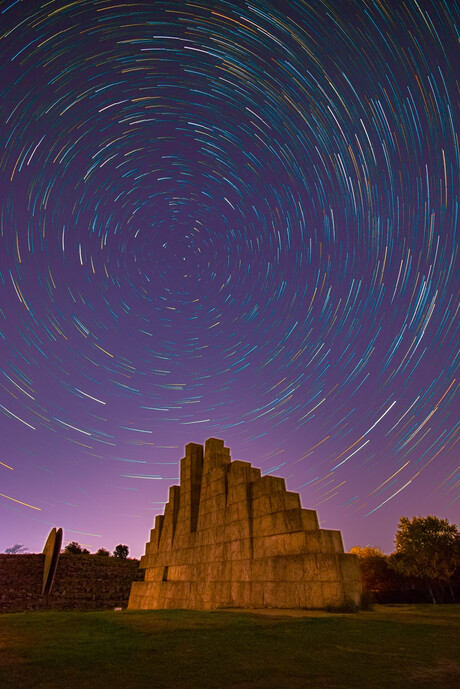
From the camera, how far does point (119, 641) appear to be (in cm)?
520

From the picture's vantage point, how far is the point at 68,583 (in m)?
26.2

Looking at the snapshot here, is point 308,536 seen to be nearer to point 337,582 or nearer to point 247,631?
point 337,582

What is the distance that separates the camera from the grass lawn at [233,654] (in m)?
3.47

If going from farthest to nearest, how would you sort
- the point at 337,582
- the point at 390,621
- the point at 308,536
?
1. the point at 308,536
2. the point at 337,582
3. the point at 390,621

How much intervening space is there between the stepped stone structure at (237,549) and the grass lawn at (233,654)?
285cm

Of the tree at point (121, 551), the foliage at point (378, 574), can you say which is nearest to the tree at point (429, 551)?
the foliage at point (378, 574)

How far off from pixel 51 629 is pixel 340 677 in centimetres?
511

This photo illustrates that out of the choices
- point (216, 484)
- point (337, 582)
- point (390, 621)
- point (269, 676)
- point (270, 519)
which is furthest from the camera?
point (216, 484)

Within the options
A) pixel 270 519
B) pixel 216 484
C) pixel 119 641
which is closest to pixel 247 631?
pixel 119 641

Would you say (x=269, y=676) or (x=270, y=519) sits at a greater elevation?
(x=270, y=519)

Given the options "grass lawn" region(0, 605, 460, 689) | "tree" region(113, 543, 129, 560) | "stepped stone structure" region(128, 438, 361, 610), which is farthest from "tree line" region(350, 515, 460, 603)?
"tree" region(113, 543, 129, 560)

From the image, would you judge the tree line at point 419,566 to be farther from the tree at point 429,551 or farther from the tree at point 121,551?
the tree at point 121,551

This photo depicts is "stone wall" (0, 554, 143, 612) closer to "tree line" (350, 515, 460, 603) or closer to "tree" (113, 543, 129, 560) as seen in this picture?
"tree line" (350, 515, 460, 603)

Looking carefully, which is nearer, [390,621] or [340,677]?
[340,677]
